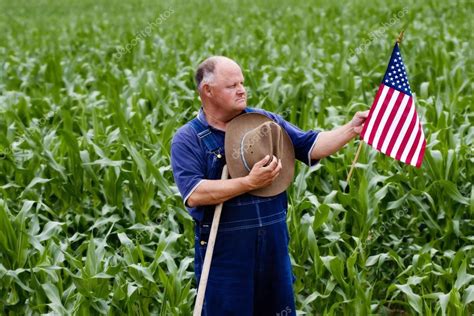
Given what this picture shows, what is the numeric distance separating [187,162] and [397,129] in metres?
0.93

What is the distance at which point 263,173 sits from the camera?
3262 mm

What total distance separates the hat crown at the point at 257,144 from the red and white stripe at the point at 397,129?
1.63 feet

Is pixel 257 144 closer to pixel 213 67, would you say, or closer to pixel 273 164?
pixel 273 164

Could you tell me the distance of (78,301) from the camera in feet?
15.0

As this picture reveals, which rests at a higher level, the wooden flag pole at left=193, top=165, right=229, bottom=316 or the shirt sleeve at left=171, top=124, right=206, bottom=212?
the shirt sleeve at left=171, top=124, right=206, bottom=212

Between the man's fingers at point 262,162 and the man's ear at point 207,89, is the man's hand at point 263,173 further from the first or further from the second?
the man's ear at point 207,89

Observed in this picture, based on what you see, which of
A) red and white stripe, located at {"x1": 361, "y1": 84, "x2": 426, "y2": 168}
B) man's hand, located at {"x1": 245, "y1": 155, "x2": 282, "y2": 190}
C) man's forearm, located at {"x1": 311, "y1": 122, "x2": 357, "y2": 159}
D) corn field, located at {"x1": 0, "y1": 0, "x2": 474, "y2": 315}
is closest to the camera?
man's hand, located at {"x1": 245, "y1": 155, "x2": 282, "y2": 190}

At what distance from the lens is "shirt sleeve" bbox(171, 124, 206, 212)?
133 inches

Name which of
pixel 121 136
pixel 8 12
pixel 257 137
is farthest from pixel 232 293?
pixel 8 12

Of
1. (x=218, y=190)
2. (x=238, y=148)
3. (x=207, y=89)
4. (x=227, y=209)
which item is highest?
(x=207, y=89)

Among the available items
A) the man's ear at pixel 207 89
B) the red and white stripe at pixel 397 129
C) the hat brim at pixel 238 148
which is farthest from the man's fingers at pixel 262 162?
the red and white stripe at pixel 397 129

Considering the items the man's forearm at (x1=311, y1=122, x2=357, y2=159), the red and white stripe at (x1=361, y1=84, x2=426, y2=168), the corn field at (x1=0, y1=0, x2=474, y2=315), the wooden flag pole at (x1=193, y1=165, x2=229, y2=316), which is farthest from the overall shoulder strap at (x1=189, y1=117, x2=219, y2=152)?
the corn field at (x1=0, y1=0, x2=474, y2=315)

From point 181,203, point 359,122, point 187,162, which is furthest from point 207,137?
point 181,203

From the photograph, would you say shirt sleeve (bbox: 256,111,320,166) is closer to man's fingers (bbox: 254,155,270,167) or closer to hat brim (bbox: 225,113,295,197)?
hat brim (bbox: 225,113,295,197)
